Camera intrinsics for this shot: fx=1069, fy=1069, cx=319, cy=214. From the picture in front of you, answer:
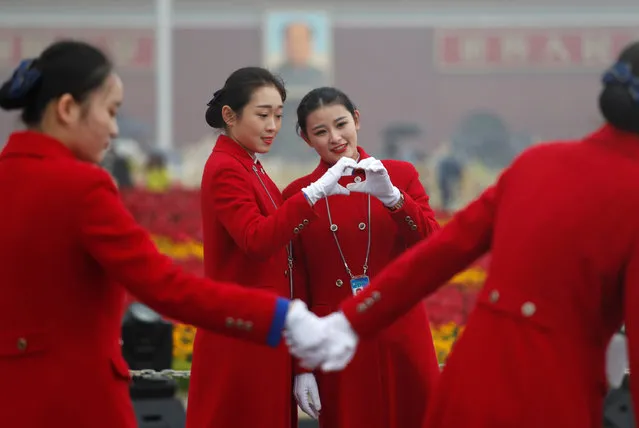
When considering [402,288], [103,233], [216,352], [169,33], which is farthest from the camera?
[169,33]

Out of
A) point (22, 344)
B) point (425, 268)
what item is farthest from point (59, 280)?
point (425, 268)

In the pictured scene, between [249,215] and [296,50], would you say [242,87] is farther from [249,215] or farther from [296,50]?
[296,50]

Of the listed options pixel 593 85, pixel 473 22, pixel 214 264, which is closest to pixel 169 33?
pixel 473 22

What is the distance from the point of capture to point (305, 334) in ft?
8.49

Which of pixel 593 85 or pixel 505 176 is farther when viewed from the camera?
pixel 593 85

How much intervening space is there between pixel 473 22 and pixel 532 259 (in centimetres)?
2038

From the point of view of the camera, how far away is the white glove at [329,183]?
10.8 feet

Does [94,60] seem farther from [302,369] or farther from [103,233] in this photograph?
[302,369]

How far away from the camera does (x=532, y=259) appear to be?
2.42 meters

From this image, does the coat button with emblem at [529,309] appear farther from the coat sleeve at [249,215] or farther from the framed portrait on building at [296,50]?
the framed portrait on building at [296,50]

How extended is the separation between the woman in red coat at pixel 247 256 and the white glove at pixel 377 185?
0.17ft

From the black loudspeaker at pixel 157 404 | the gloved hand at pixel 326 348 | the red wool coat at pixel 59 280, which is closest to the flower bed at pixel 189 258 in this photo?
the black loudspeaker at pixel 157 404

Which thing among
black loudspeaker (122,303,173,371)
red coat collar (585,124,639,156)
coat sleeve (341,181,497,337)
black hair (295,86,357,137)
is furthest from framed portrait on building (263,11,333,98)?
red coat collar (585,124,639,156)

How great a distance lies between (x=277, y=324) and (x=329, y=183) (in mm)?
815
